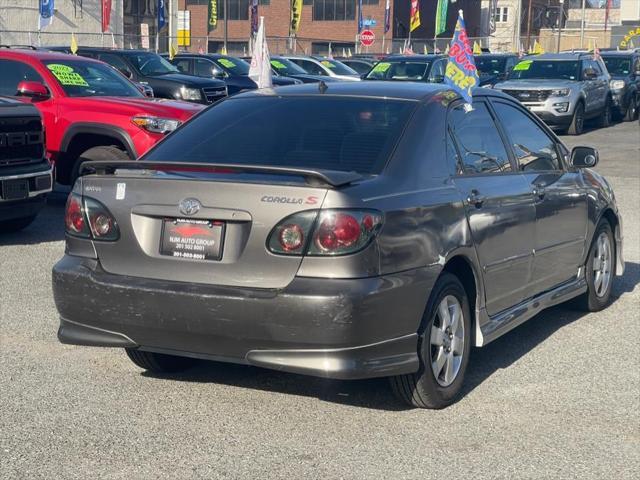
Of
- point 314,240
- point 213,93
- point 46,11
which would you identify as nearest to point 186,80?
point 213,93

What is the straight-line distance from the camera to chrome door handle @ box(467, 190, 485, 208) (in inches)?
232

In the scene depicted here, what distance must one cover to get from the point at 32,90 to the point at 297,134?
700 cm

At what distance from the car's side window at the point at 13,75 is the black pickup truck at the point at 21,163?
2.07 m

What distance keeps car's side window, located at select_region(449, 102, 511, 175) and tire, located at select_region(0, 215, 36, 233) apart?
5.93 meters

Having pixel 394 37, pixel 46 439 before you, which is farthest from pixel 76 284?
pixel 394 37

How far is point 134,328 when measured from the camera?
530cm

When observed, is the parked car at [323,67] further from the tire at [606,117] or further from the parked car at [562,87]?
the tire at [606,117]

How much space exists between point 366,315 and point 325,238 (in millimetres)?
396

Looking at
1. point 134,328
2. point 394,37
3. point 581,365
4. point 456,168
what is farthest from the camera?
point 394,37

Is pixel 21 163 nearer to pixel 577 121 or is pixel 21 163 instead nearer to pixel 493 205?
pixel 493 205

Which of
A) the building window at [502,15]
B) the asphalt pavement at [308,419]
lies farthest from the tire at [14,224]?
the building window at [502,15]

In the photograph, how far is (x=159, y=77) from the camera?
68.7 feet

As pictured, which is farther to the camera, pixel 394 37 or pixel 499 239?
pixel 394 37

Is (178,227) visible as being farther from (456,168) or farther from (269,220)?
(456,168)
